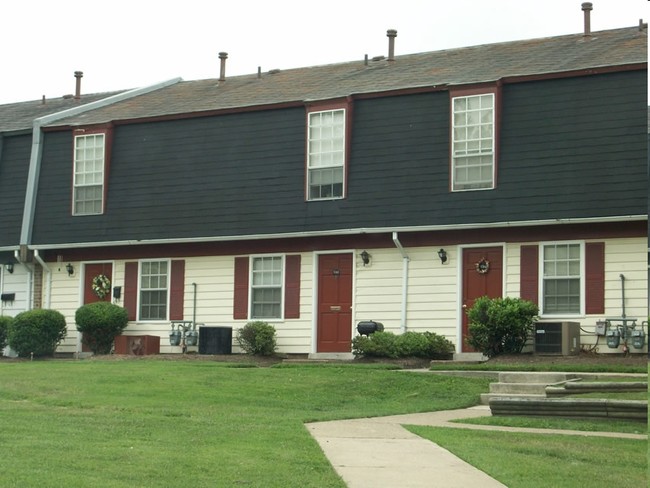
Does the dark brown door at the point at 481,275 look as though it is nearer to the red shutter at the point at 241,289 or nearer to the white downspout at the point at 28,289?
the red shutter at the point at 241,289

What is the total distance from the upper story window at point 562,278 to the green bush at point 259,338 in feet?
19.3

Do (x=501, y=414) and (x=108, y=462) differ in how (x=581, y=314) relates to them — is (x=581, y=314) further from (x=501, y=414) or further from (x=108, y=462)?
(x=108, y=462)

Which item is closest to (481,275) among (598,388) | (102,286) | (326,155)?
(326,155)

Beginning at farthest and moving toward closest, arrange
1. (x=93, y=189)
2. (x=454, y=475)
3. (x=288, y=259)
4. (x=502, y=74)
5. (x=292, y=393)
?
(x=93, y=189) → (x=288, y=259) → (x=502, y=74) → (x=292, y=393) → (x=454, y=475)

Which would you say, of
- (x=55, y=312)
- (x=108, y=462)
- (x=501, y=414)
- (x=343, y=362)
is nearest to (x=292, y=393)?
(x=501, y=414)

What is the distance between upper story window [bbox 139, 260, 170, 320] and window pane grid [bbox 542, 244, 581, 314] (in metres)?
9.05

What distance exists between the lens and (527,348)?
861 inches

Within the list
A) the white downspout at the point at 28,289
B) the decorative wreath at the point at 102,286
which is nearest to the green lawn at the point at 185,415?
the decorative wreath at the point at 102,286

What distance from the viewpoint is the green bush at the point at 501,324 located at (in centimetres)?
2130


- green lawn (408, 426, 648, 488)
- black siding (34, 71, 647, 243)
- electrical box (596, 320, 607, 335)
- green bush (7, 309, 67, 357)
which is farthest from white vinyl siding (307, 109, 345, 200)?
green lawn (408, 426, 648, 488)

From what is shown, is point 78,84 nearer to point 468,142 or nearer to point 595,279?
point 468,142

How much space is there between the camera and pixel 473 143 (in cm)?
2277

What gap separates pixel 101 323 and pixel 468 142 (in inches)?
364

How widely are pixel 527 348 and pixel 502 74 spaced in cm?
552
